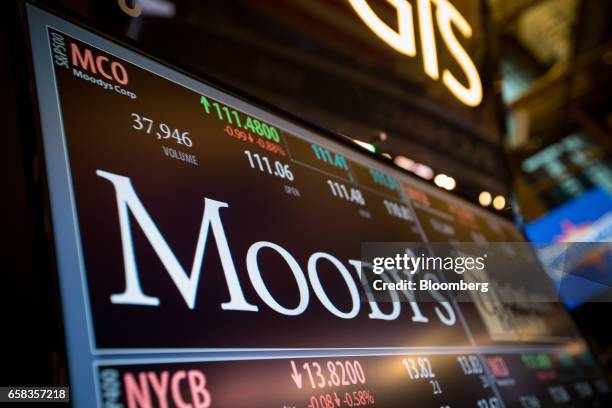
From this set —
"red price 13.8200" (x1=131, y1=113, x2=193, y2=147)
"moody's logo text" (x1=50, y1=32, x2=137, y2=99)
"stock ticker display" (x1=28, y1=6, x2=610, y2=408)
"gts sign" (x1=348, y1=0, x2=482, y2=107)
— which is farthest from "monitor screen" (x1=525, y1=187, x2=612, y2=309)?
"moody's logo text" (x1=50, y1=32, x2=137, y2=99)

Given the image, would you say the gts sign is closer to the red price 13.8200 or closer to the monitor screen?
the monitor screen

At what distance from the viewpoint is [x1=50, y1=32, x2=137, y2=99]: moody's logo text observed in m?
0.90

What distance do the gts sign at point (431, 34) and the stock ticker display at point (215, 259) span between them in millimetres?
591

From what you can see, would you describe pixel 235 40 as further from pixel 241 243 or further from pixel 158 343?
pixel 158 343

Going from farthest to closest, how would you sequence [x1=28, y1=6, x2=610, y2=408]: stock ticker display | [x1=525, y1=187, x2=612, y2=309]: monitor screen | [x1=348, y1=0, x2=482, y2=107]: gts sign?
[x1=525, y1=187, x2=612, y2=309]: monitor screen < [x1=348, y1=0, x2=482, y2=107]: gts sign < [x1=28, y1=6, x2=610, y2=408]: stock ticker display

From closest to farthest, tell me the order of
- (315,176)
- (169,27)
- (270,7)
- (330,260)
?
1. (330,260)
2. (315,176)
3. (169,27)
4. (270,7)

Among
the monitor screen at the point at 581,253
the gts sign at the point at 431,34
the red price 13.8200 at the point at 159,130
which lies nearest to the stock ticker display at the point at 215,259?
the red price 13.8200 at the point at 159,130

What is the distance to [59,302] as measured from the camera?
66 centimetres

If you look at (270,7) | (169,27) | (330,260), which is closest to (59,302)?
(330,260)

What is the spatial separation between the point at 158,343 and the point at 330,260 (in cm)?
52

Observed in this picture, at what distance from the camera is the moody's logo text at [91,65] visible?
2.94ft

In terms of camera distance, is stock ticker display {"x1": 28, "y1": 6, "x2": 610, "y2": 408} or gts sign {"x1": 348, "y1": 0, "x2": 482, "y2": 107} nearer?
stock ticker display {"x1": 28, "y1": 6, "x2": 610, "y2": 408}

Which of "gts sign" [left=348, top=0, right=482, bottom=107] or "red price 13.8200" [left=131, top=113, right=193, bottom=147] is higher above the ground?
"gts sign" [left=348, top=0, right=482, bottom=107]

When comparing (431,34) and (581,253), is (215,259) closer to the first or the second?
(431,34)
